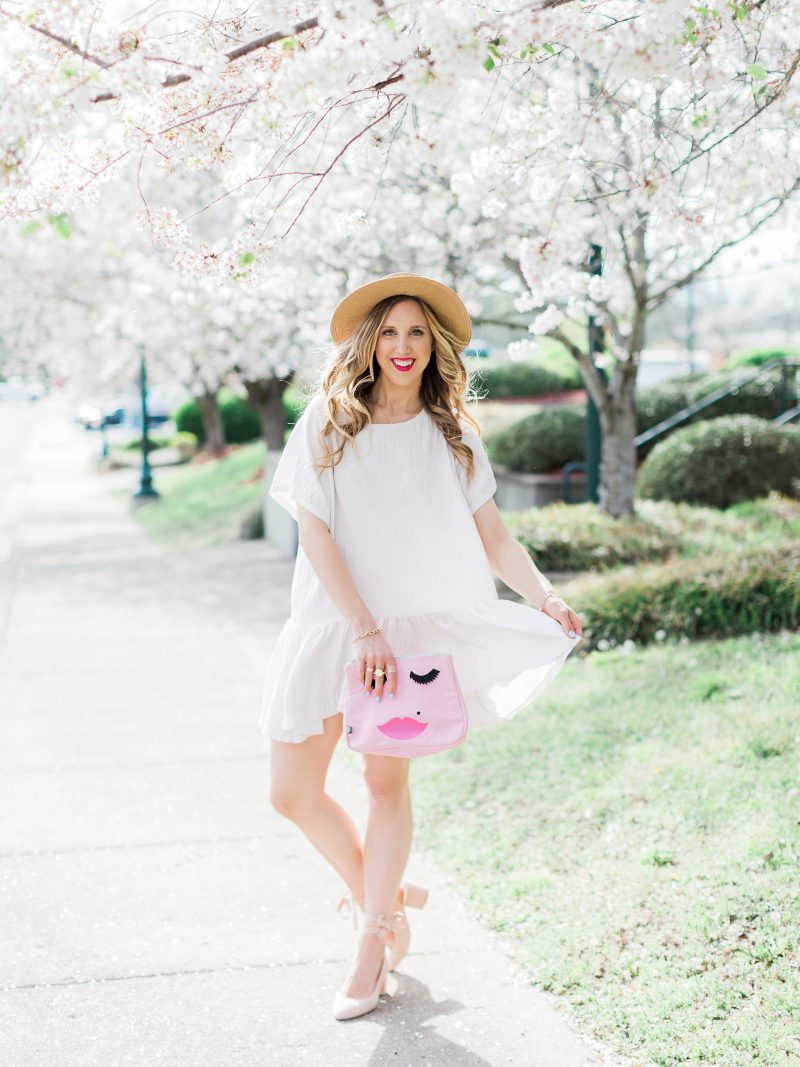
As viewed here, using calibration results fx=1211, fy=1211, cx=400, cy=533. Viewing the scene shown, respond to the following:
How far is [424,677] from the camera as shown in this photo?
309cm

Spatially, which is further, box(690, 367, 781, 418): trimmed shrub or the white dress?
box(690, 367, 781, 418): trimmed shrub

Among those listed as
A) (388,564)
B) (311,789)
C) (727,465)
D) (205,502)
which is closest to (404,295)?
(388,564)

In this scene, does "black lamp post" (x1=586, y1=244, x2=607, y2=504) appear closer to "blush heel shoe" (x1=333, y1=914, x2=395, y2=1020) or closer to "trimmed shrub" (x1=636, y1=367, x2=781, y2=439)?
"trimmed shrub" (x1=636, y1=367, x2=781, y2=439)

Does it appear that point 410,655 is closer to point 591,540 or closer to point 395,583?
point 395,583

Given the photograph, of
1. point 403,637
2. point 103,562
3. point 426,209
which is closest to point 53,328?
point 103,562

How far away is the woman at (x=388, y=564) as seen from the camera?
320cm

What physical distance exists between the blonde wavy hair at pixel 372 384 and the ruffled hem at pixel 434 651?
1.39 ft

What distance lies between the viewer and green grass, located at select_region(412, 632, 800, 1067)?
3250mm

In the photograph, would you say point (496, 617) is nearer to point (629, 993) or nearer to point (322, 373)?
point (322, 373)

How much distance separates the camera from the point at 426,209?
30.0 feet

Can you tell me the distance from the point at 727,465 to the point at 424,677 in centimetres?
853

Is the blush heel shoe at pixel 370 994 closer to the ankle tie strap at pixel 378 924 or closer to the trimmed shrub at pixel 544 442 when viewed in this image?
the ankle tie strap at pixel 378 924

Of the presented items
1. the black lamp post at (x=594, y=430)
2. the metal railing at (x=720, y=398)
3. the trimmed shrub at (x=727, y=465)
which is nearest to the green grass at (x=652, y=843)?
the black lamp post at (x=594, y=430)

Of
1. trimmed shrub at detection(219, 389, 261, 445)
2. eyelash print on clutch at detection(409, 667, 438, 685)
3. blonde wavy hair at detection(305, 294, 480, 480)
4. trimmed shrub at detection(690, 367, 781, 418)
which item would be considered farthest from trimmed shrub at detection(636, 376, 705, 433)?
trimmed shrub at detection(219, 389, 261, 445)
